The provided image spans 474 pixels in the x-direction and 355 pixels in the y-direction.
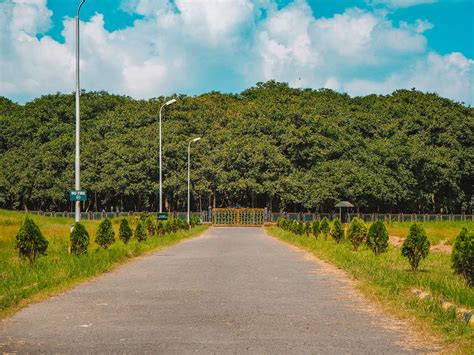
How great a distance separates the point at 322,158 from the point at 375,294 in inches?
2228

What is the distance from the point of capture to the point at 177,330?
7.18 m

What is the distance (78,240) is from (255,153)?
46.5m

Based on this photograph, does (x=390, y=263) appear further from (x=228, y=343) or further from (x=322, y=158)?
(x=322, y=158)

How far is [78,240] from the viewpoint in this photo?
16.8 metres

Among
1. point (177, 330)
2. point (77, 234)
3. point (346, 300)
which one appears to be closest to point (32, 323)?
point (177, 330)

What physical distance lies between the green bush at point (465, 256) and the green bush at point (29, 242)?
30.9 feet

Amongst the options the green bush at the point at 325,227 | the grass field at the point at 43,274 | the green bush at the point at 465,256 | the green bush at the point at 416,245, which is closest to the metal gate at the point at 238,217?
the green bush at the point at 325,227

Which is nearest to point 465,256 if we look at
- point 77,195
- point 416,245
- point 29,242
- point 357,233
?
point 416,245

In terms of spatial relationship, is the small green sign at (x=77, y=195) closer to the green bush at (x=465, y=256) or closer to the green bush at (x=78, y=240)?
the green bush at (x=78, y=240)

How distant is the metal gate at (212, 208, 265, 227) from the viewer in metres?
62.0

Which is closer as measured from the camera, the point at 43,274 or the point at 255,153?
the point at 43,274

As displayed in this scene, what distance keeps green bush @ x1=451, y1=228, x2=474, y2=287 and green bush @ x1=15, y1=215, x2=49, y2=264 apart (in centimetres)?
941

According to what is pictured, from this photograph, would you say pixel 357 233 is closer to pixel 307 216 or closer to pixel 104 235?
pixel 104 235

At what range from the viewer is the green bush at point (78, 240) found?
16844 mm
